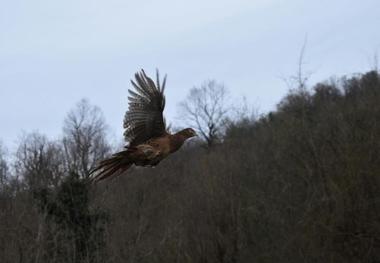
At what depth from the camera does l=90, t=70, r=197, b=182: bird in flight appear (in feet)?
22.7

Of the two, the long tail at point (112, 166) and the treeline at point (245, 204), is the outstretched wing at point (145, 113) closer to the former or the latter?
the long tail at point (112, 166)

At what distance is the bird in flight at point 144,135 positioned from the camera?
272 inches

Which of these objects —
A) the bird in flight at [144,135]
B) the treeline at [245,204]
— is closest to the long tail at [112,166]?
the bird in flight at [144,135]

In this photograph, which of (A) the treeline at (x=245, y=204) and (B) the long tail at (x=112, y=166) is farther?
(A) the treeline at (x=245, y=204)

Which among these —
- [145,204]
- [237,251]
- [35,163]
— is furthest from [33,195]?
[145,204]

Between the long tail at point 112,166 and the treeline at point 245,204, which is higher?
the treeline at point 245,204

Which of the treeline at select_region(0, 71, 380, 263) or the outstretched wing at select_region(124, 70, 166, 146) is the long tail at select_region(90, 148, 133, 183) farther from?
the treeline at select_region(0, 71, 380, 263)

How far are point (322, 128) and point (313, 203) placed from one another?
3.39 metres

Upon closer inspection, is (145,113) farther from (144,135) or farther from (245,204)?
(245,204)

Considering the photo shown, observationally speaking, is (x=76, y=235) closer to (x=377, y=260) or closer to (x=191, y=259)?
(x=191, y=259)

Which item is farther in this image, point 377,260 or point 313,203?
point 313,203

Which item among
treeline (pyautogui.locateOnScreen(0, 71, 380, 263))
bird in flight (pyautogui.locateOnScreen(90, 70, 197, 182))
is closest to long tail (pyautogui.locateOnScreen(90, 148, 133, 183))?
bird in flight (pyautogui.locateOnScreen(90, 70, 197, 182))

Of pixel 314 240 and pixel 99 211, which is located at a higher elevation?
pixel 99 211

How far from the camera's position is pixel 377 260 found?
66.8 ft
